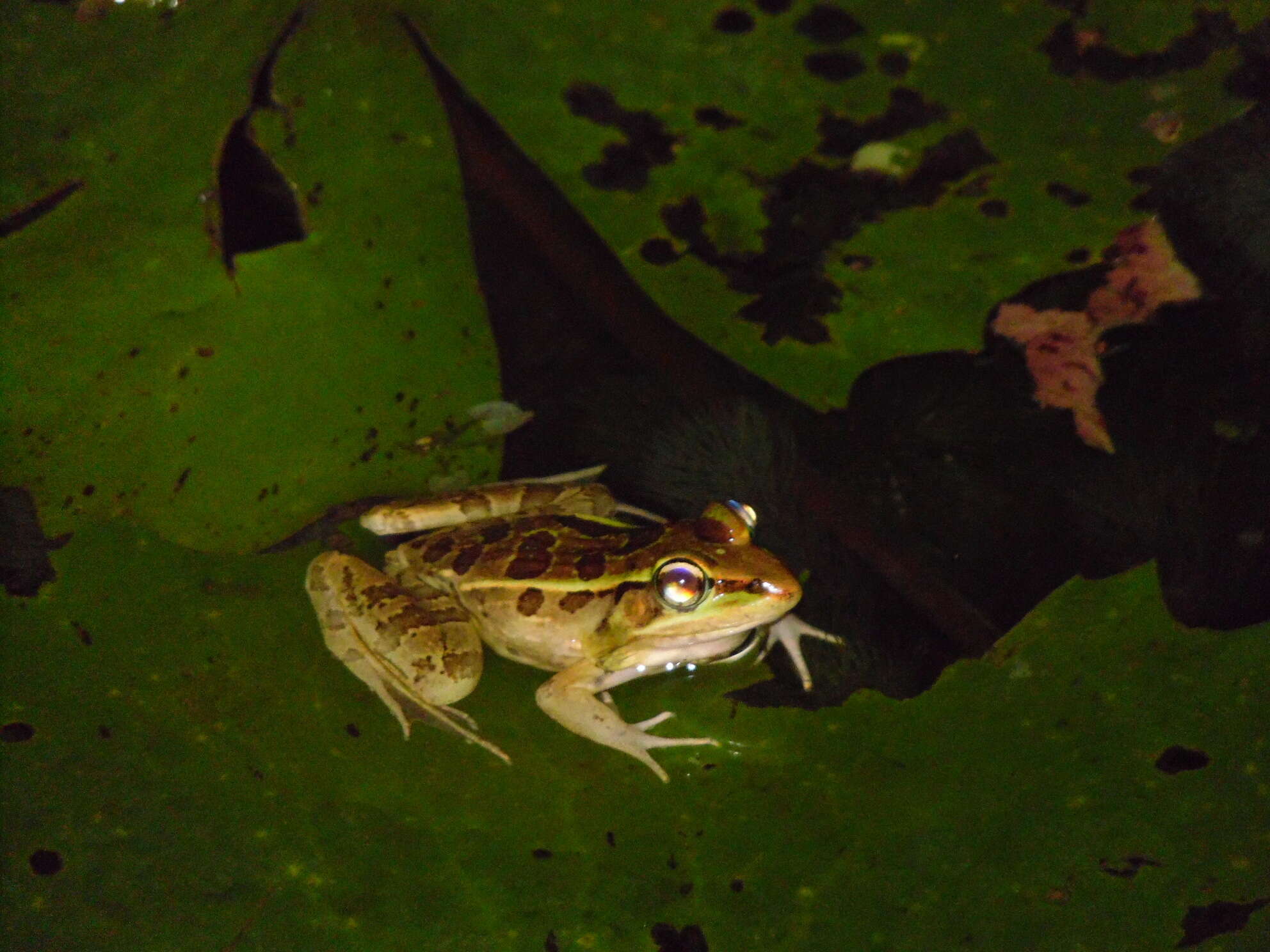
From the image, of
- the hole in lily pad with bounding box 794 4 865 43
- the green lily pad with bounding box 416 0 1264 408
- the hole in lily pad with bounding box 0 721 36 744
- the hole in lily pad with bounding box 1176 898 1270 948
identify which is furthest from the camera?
the hole in lily pad with bounding box 794 4 865 43

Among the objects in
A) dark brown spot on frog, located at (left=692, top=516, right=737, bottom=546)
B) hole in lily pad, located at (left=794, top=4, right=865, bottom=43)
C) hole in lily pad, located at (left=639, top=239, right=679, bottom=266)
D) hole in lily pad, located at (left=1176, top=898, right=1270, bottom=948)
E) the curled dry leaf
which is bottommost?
hole in lily pad, located at (left=1176, top=898, right=1270, bottom=948)

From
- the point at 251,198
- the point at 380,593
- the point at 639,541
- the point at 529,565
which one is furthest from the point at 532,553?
the point at 251,198

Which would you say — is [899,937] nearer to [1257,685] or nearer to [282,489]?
[1257,685]

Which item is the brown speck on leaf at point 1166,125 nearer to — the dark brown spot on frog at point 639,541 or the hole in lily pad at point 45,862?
the dark brown spot on frog at point 639,541

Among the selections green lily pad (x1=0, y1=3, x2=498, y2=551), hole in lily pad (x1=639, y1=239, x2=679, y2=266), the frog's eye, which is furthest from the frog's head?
hole in lily pad (x1=639, y1=239, x2=679, y2=266)

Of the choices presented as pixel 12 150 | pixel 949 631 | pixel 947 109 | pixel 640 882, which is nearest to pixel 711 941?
pixel 640 882

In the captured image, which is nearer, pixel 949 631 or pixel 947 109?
pixel 949 631

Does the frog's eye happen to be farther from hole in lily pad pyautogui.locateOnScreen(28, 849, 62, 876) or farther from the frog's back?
hole in lily pad pyautogui.locateOnScreen(28, 849, 62, 876)
